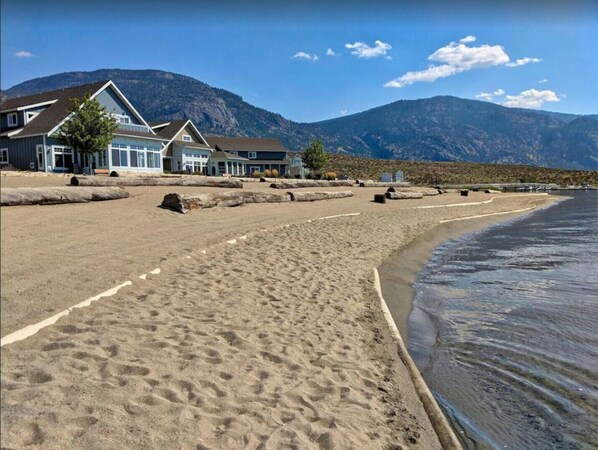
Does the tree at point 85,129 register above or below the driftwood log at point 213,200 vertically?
above

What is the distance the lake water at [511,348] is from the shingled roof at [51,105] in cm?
3421

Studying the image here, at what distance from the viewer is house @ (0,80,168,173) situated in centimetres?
3491

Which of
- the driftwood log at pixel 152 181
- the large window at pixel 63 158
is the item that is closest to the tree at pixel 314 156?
the large window at pixel 63 158

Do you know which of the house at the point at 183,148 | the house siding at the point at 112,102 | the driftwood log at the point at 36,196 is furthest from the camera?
the house at the point at 183,148

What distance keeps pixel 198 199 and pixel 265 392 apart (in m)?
10.9

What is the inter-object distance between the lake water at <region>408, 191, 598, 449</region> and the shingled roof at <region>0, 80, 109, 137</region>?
3421 cm

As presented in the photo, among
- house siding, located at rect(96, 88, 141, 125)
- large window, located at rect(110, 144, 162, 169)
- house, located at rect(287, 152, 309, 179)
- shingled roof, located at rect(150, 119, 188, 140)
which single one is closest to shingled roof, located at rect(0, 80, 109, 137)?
house siding, located at rect(96, 88, 141, 125)

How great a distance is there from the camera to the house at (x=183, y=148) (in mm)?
53688

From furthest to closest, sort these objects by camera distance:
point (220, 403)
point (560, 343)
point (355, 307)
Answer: point (355, 307), point (560, 343), point (220, 403)

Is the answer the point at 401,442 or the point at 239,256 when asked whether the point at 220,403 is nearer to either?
the point at 401,442

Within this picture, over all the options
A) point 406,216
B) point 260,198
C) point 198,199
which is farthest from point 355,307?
point 406,216

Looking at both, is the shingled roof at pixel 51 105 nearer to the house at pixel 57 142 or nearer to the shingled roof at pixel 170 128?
the house at pixel 57 142

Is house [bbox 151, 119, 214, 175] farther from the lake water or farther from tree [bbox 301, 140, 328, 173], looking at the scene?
the lake water

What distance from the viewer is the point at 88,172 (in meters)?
34.3
